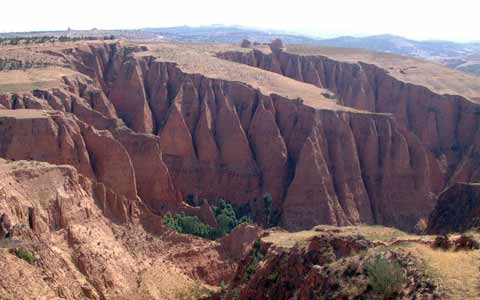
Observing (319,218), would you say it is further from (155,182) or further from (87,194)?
(87,194)

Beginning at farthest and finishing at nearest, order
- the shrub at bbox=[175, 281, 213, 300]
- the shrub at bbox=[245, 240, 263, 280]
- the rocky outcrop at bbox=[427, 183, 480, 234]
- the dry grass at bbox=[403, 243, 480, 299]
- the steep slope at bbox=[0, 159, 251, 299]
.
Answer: the shrub at bbox=[175, 281, 213, 300] < the rocky outcrop at bbox=[427, 183, 480, 234] < the shrub at bbox=[245, 240, 263, 280] < the steep slope at bbox=[0, 159, 251, 299] < the dry grass at bbox=[403, 243, 480, 299]

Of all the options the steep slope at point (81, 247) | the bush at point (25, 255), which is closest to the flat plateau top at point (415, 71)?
the steep slope at point (81, 247)

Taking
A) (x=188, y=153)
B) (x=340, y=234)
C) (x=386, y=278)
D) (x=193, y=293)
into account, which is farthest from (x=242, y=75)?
(x=386, y=278)

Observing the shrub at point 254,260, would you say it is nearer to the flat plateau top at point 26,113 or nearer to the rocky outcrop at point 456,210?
the rocky outcrop at point 456,210

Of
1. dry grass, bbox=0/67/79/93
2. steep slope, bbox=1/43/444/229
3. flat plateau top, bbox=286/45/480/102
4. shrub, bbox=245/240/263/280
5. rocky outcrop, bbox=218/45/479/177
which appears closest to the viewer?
shrub, bbox=245/240/263/280

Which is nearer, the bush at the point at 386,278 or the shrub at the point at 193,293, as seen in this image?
the bush at the point at 386,278

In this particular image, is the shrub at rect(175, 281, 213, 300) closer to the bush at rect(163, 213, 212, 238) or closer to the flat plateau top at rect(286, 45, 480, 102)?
the bush at rect(163, 213, 212, 238)

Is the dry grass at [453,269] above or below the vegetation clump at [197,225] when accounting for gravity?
above

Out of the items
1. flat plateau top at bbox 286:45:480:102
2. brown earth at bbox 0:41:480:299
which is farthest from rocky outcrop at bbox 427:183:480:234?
flat plateau top at bbox 286:45:480:102
